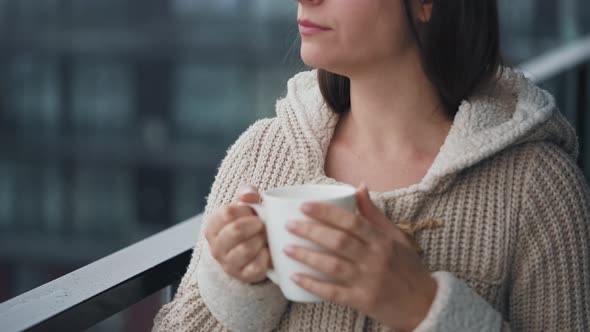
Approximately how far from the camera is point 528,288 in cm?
94

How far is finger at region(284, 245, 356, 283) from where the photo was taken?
76 centimetres

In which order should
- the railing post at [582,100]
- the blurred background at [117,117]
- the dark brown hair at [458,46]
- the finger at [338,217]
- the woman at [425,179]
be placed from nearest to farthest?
the finger at [338,217], the woman at [425,179], the dark brown hair at [458,46], the railing post at [582,100], the blurred background at [117,117]

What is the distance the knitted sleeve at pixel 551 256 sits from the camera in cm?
94

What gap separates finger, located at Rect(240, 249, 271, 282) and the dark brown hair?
0.30 metres

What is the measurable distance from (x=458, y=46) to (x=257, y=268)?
0.34 m

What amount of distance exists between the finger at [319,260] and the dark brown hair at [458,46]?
1.02 feet

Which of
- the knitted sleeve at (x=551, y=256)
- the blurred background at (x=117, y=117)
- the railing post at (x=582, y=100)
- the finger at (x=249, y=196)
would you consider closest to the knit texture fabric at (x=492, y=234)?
the knitted sleeve at (x=551, y=256)

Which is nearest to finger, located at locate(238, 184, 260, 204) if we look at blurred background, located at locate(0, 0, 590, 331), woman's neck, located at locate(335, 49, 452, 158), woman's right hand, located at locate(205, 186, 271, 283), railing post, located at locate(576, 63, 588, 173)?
woman's right hand, located at locate(205, 186, 271, 283)

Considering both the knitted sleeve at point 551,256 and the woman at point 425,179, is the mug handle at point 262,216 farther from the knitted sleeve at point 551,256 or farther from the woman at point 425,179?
the knitted sleeve at point 551,256

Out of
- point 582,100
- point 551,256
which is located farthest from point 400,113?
point 582,100

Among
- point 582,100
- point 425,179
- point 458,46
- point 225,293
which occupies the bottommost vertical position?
point 582,100

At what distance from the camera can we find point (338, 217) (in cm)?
75

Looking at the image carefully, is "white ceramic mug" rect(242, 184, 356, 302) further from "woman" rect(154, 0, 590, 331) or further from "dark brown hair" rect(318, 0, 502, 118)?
"dark brown hair" rect(318, 0, 502, 118)

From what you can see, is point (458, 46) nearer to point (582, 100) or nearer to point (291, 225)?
point (291, 225)
